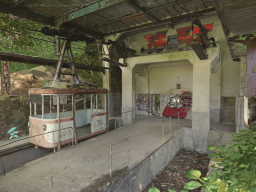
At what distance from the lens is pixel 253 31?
2.53 metres

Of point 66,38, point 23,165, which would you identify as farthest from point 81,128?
point 66,38

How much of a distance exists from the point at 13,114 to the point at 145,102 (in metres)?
11.9

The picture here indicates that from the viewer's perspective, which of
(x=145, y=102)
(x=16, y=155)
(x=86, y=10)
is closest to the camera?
(x=16, y=155)

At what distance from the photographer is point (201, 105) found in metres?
10.2

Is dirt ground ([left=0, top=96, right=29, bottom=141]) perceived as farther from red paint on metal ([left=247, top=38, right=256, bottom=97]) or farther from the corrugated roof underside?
red paint on metal ([left=247, top=38, right=256, bottom=97])

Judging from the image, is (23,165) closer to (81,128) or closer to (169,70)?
(81,128)

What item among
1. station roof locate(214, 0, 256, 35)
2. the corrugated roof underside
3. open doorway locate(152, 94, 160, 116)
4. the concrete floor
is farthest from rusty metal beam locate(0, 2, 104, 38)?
station roof locate(214, 0, 256, 35)

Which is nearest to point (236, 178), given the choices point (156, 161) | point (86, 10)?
point (156, 161)

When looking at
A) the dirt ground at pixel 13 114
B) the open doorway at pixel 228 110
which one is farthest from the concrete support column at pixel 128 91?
the dirt ground at pixel 13 114

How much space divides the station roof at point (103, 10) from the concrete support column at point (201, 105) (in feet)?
12.7

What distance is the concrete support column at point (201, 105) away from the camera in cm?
1001

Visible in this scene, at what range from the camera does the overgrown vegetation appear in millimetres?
14375

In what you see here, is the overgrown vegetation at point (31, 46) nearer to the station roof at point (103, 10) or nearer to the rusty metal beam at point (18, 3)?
the station roof at point (103, 10)

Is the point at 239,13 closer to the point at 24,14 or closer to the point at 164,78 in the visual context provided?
the point at 24,14
